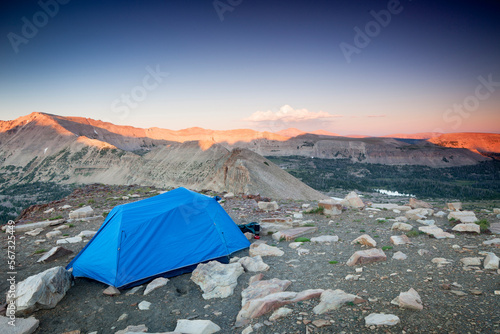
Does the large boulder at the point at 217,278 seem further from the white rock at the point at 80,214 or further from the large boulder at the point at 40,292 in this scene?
the white rock at the point at 80,214

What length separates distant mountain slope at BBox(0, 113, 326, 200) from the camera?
30.6 m

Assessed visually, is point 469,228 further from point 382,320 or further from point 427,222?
point 382,320

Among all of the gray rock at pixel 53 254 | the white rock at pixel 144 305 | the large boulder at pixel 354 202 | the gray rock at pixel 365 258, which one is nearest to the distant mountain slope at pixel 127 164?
the large boulder at pixel 354 202

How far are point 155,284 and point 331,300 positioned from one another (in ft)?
14.7

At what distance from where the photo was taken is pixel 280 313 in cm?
476

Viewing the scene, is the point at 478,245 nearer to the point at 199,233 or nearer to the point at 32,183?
the point at 199,233

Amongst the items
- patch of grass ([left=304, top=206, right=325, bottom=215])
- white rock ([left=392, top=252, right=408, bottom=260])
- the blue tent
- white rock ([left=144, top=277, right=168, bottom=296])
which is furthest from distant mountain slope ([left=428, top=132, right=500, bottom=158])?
white rock ([left=144, top=277, right=168, bottom=296])

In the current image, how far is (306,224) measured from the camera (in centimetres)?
1142

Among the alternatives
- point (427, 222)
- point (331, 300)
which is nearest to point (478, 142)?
point (427, 222)

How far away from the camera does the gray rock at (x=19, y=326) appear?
16.2ft

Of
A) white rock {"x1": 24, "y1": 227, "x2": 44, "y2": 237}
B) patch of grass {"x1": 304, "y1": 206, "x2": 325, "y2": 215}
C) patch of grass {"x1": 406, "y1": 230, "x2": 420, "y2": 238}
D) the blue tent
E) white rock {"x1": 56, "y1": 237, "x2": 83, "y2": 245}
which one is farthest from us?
patch of grass {"x1": 304, "y1": 206, "x2": 325, "y2": 215}

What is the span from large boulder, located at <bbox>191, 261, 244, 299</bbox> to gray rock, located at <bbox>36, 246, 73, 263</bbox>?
5.40 meters

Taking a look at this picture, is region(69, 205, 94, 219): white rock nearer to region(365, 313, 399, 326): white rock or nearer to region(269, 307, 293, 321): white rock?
region(269, 307, 293, 321): white rock

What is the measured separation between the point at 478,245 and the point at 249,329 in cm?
728
